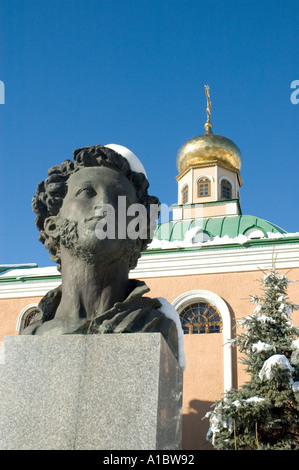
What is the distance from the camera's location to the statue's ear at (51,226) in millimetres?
3208

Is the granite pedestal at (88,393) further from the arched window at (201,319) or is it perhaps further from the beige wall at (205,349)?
the arched window at (201,319)

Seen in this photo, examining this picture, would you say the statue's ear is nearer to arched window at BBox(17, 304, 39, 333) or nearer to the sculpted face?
the sculpted face

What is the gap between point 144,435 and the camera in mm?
2350

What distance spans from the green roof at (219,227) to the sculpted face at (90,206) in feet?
38.5

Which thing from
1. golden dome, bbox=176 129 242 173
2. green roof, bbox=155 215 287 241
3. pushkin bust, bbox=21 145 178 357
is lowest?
pushkin bust, bbox=21 145 178 357

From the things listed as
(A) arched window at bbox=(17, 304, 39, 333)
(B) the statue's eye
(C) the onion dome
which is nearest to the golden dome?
(C) the onion dome

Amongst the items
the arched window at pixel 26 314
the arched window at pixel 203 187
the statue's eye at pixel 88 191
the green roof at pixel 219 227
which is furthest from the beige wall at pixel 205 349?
the statue's eye at pixel 88 191

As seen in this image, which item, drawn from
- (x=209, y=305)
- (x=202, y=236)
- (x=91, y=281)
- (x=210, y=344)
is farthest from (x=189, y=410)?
(x=91, y=281)

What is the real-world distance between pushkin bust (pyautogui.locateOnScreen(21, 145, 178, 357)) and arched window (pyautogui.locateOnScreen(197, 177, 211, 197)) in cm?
1667

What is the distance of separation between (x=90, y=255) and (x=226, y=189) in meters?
17.7

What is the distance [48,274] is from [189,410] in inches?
222

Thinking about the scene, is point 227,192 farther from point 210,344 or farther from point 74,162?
point 74,162

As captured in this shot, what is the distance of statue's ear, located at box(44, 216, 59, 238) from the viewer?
321 cm

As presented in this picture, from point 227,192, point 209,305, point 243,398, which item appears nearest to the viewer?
point 243,398
